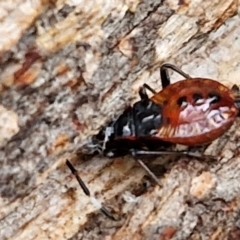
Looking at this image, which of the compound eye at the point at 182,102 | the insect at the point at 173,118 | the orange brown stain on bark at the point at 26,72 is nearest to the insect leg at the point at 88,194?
the insect at the point at 173,118

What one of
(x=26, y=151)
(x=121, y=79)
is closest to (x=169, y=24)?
(x=121, y=79)

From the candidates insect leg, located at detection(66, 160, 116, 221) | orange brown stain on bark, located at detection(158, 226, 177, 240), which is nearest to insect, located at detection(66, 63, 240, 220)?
insect leg, located at detection(66, 160, 116, 221)

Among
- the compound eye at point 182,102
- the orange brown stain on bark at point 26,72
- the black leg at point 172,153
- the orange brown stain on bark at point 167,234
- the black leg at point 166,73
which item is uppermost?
the orange brown stain on bark at point 26,72

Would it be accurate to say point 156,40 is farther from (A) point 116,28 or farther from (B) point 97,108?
(B) point 97,108

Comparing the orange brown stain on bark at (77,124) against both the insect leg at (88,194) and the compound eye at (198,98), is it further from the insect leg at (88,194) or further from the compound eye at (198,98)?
the compound eye at (198,98)

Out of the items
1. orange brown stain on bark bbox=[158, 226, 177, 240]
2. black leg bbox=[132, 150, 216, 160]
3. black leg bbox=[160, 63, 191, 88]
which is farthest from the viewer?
black leg bbox=[160, 63, 191, 88]

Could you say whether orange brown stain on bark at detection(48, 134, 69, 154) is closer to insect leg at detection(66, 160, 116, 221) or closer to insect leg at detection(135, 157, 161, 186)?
insect leg at detection(66, 160, 116, 221)
